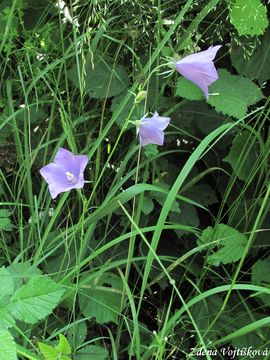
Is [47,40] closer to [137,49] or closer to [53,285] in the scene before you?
[137,49]

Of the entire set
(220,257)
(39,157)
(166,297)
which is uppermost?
(39,157)

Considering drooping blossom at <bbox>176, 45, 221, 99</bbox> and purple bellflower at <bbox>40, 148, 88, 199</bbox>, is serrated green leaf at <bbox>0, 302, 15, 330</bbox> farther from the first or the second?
drooping blossom at <bbox>176, 45, 221, 99</bbox>

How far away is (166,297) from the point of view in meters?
1.50

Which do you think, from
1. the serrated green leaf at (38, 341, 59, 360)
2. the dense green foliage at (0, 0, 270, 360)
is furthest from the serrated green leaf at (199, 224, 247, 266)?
the serrated green leaf at (38, 341, 59, 360)

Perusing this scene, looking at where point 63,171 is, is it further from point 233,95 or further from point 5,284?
point 233,95

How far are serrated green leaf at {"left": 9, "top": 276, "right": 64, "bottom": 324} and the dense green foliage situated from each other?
5.5 inches

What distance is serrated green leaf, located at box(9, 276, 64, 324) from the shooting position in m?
0.94

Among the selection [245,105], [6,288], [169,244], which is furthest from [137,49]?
[6,288]

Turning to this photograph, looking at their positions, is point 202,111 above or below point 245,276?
above

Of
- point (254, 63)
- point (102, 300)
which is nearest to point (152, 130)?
point (102, 300)

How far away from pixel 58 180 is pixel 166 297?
0.58 meters

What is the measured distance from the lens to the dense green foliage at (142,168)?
1236mm

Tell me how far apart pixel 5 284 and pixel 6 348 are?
0.15m

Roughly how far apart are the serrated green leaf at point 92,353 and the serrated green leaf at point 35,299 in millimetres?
203
